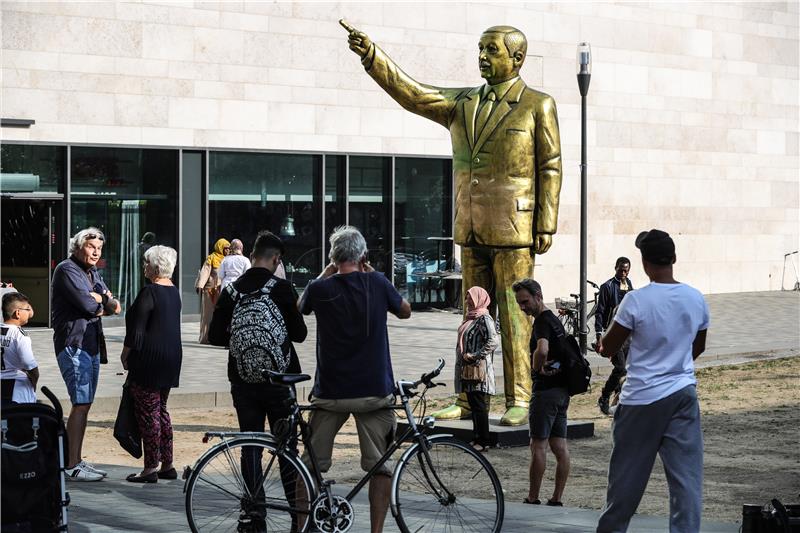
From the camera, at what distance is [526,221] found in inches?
492

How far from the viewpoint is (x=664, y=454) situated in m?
6.88

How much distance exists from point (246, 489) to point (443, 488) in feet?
3.45

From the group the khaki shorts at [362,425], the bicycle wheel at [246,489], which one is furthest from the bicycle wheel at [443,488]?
the bicycle wheel at [246,489]

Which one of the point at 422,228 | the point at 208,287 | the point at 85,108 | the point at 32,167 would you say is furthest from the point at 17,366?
the point at 422,228

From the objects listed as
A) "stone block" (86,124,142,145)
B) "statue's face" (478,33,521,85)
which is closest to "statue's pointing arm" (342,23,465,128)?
"statue's face" (478,33,521,85)

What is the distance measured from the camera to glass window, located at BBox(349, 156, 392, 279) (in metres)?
27.0

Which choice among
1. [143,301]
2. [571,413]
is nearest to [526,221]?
[571,413]

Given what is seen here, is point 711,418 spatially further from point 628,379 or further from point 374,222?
point 374,222

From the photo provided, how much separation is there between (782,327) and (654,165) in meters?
7.66

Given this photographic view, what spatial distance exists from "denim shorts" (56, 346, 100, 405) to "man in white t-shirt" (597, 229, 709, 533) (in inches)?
184

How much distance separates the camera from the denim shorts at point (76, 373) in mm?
10219

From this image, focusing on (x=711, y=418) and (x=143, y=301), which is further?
(x=711, y=418)

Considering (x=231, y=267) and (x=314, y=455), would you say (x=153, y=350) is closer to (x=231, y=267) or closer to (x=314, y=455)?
(x=314, y=455)

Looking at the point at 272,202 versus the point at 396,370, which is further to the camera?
the point at 272,202
